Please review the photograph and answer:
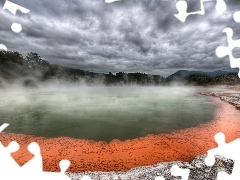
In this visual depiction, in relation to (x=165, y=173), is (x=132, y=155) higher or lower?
lower

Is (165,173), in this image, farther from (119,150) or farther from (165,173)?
(119,150)

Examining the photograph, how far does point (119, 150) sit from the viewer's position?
37.2 feet

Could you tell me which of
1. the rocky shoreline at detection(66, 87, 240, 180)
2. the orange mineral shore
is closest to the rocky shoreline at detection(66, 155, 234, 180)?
the rocky shoreline at detection(66, 87, 240, 180)

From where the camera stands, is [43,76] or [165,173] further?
[43,76]

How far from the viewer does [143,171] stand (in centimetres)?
789

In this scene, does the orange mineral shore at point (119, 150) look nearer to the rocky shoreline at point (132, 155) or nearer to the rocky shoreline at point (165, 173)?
the rocky shoreline at point (132, 155)

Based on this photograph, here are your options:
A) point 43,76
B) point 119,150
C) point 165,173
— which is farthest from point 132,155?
point 43,76

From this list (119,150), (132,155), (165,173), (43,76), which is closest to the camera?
(165,173)

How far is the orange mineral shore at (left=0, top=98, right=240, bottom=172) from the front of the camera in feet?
31.2

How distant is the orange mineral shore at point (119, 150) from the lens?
952 centimetres

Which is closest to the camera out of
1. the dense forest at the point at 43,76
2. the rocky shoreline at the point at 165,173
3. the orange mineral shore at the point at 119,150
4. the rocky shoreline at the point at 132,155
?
the rocky shoreline at the point at 165,173

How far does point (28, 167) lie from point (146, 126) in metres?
11.7

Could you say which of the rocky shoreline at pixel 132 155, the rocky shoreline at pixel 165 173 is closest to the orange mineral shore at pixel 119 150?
the rocky shoreline at pixel 132 155

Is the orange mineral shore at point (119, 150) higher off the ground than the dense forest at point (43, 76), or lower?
lower
